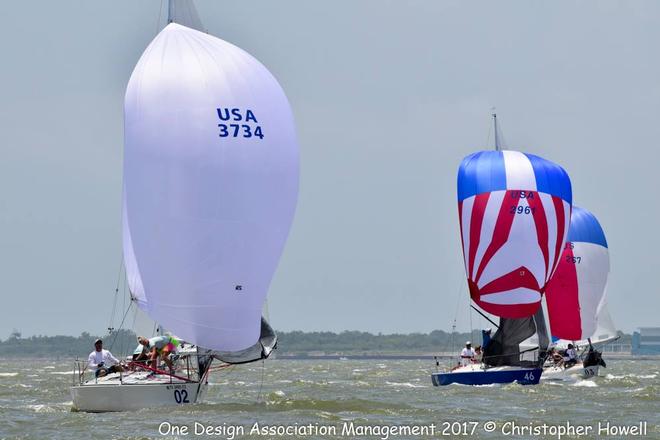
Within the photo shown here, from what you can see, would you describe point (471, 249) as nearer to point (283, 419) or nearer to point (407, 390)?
point (407, 390)

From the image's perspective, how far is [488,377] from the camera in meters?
37.2

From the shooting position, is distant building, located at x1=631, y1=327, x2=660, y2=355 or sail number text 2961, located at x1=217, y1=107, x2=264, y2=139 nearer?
sail number text 2961, located at x1=217, y1=107, x2=264, y2=139

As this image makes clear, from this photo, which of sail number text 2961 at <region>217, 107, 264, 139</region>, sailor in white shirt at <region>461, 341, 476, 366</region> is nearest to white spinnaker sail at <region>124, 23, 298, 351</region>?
sail number text 2961 at <region>217, 107, 264, 139</region>

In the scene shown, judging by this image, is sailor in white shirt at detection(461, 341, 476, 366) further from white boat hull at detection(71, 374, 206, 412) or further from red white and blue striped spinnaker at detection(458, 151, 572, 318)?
white boat hull at detection(71, 374, 206, 412)

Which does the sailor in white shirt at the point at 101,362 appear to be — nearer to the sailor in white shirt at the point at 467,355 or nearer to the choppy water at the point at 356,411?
the choppy water at the point at 356,411

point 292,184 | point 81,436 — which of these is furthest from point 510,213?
point 81,436

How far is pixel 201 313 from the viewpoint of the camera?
2525 cm

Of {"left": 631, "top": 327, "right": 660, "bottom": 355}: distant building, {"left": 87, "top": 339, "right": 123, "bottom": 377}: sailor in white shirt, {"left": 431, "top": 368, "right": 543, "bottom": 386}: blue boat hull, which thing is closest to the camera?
{"left": 87, "top": 339, "right": 123, "bottom": 377}: sailor in white shirt

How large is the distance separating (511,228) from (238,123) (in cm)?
1497

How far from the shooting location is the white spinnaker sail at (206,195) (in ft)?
82.4

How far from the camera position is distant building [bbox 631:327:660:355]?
16938 cm

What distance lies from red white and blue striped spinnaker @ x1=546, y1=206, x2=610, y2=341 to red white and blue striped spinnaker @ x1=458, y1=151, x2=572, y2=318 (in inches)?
340

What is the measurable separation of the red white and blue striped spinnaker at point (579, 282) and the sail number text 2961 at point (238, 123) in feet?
80.5

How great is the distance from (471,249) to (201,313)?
15503 mm
